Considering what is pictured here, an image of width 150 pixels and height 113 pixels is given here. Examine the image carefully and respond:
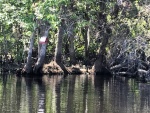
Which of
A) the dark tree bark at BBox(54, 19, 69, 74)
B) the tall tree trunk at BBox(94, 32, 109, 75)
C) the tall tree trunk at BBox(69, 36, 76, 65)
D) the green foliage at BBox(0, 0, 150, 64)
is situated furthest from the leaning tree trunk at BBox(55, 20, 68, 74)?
the tall tree trunk at BBox(94, 32, 109, 75)

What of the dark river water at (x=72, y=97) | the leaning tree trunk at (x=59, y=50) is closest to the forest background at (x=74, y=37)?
the leaning tree trunk at (x=59, y=50)

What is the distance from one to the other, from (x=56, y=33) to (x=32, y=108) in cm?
2332

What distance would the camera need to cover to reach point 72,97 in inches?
882

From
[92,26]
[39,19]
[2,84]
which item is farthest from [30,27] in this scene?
[92,26]

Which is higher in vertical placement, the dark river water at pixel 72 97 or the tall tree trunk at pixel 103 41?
the tall tree trunk at pixel 103 41

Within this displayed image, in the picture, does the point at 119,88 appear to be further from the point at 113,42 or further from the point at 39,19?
the point at 113,42

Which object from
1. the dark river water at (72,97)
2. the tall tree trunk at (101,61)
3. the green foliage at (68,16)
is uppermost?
the green foliage at (68,16)

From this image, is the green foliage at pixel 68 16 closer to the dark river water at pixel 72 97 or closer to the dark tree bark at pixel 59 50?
the dark tree bark at pixel 59 50

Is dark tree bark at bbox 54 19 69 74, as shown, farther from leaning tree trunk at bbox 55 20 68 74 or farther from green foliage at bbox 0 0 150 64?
green foliage at bbox 0 0 150 64

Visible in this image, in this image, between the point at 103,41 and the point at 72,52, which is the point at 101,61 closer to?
Answer: the point at 103,41

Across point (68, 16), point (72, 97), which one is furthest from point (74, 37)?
point (72, 97)

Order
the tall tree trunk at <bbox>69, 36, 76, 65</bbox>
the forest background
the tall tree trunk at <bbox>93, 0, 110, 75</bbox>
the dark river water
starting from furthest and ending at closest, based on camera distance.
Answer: the tall tree trunk at <bbox>69, 36, 76, 65</bbox> → the tall tree trunk at <bbox>93, 0, 110, 75</bbox> → the forest background → the dark river water

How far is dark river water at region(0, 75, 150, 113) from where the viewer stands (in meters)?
19.0

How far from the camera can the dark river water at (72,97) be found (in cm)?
1895
